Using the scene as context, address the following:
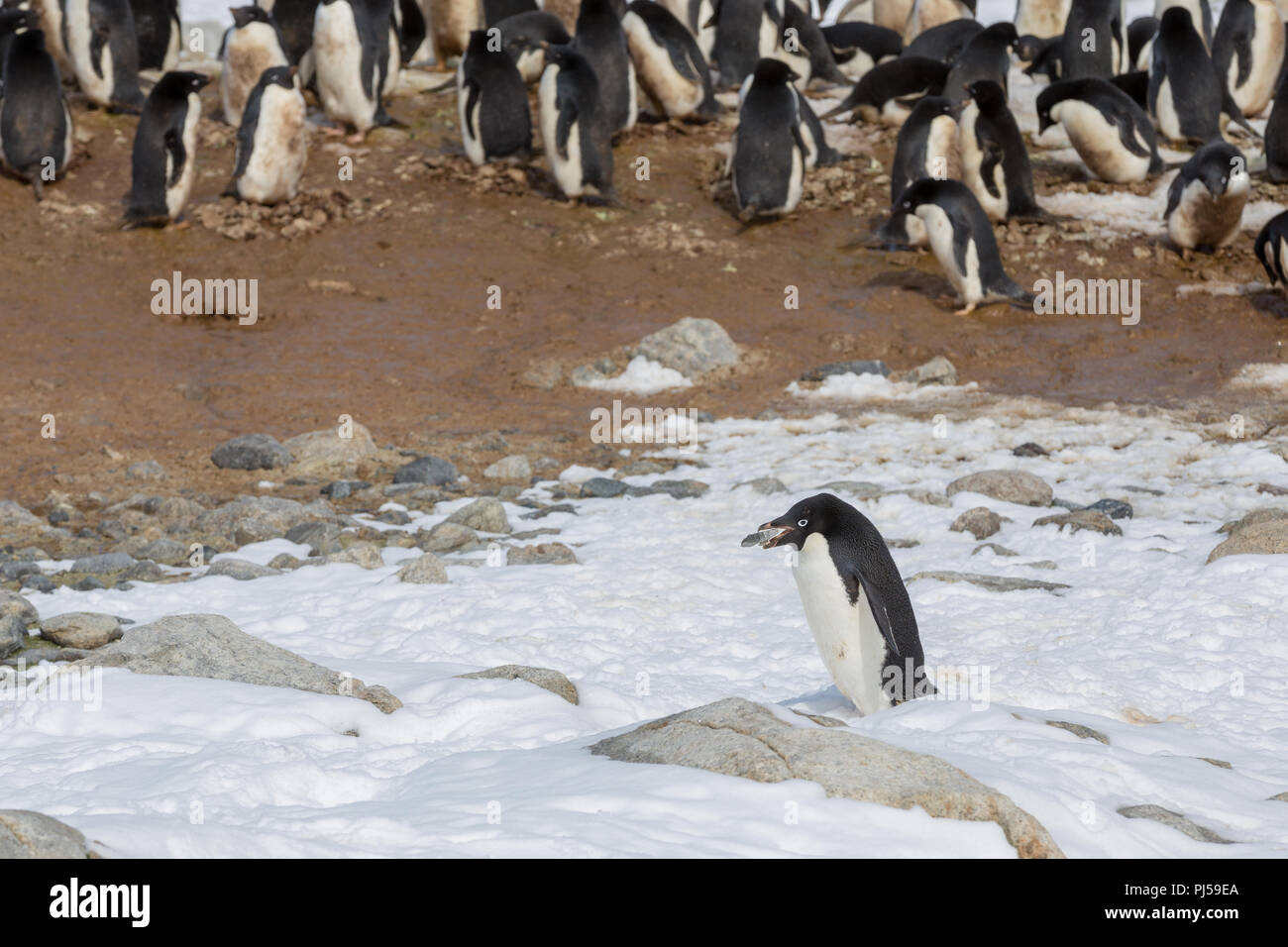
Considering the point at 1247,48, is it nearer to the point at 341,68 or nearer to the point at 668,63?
the point at 668,63

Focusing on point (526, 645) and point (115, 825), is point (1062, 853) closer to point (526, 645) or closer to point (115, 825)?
point (115, 825)

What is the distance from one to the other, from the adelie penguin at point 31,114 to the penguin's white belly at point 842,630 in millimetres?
9050

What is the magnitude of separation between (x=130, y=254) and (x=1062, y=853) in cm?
938

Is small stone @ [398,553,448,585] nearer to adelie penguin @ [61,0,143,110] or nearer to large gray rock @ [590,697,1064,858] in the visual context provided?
large gray rock @ [590,697,1064,858]

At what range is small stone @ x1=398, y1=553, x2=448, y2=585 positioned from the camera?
5633mm

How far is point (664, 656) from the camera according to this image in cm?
494

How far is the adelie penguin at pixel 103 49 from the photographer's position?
12.4 meters

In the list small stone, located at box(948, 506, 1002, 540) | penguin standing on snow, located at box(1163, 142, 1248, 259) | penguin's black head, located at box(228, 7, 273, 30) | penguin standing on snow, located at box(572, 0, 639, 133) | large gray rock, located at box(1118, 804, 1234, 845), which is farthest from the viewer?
penguin standing on snow, located at box(572, 0, 639, 133)

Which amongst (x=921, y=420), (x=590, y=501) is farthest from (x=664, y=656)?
(x=921, y=420)

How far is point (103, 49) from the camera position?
1250cm

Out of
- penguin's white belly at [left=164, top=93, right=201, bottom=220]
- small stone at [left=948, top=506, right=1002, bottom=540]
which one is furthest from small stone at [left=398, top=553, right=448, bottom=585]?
penguin's white belly at [left=164, top=93, right=201, bottom=220]

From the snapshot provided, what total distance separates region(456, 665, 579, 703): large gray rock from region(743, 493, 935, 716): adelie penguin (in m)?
0.69

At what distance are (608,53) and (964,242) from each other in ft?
14.2

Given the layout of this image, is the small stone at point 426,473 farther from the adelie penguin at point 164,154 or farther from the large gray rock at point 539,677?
the adelie penguin at point 164,154
